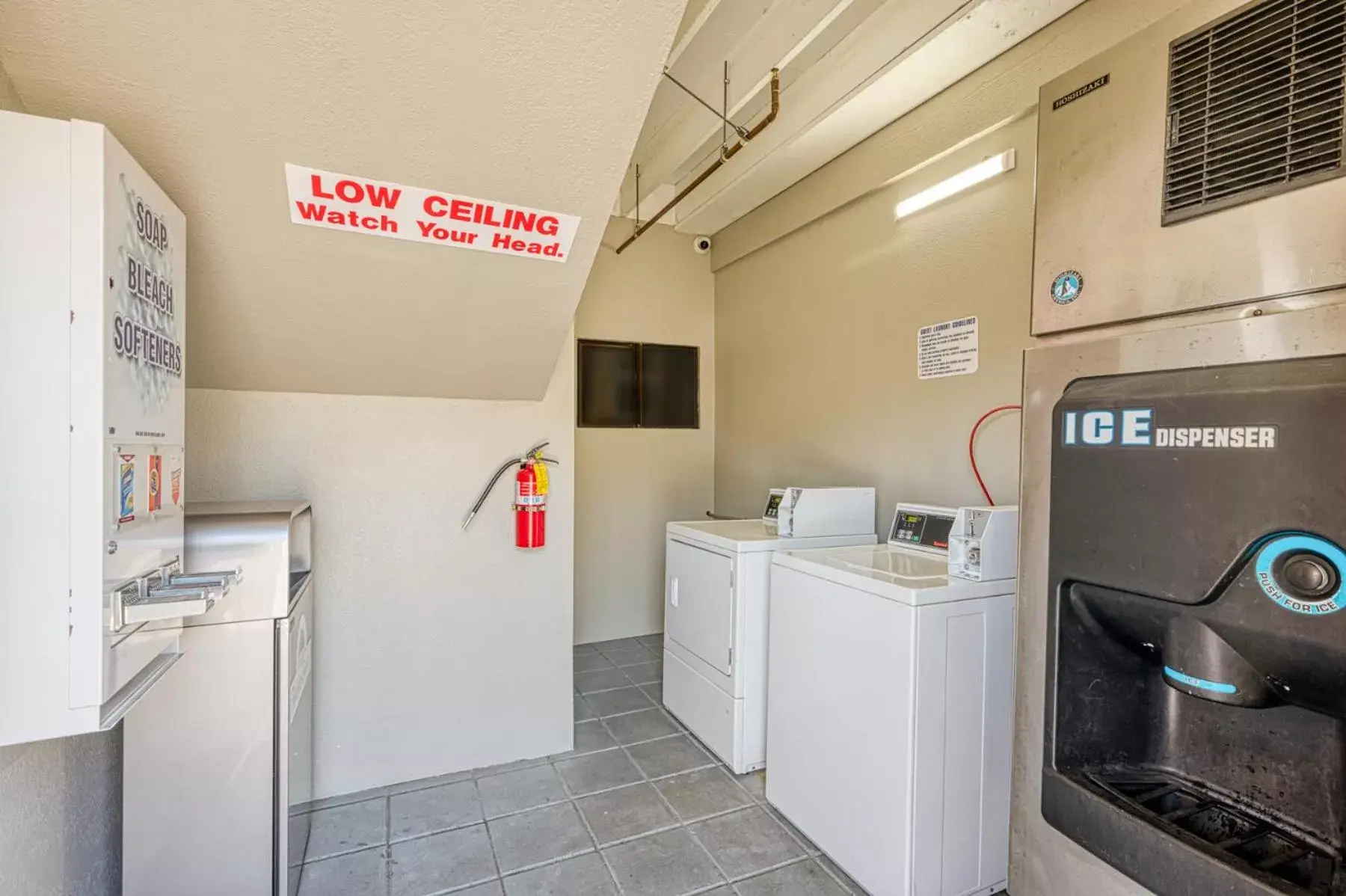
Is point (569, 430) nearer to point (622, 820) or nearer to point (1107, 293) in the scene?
point (622, 820)

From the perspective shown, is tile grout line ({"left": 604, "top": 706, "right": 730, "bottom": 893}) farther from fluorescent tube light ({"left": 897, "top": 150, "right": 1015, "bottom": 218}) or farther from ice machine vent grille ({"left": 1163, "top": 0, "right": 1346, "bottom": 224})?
fluorescent tube light ({"left": 897, "top": 150, "right": 1015, "bottom": 218})

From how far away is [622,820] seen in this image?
2189 millimetres

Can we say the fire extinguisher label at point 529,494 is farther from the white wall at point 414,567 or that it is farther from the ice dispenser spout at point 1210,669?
the ice dispenser spout at point 1210,669

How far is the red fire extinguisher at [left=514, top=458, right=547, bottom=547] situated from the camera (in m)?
2.48

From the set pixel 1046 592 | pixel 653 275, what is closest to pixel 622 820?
pixel 1046 592

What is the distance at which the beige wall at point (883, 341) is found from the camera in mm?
2369

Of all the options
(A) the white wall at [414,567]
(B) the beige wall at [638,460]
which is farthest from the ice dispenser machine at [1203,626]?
(B) the beige wall at [638,460]

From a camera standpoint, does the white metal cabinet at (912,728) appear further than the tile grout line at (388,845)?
No

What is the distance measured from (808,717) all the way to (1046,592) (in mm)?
1270

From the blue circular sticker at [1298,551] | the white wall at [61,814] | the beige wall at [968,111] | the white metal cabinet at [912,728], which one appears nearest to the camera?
the blue circular sticker at [1298,551]

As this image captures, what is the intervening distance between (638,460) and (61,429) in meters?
3.49

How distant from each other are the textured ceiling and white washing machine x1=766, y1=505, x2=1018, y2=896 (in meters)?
1.37

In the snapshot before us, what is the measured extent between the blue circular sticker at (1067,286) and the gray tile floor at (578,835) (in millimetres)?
1781

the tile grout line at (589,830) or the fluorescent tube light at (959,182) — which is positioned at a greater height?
the fluorescent tube light at (959,182)
